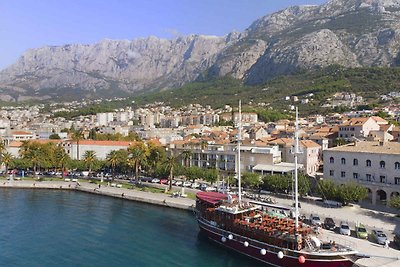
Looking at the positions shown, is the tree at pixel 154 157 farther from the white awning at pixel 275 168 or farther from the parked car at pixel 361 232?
the parked car at pixel 361 232

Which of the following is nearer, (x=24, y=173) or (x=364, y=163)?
(x=364, y=163)

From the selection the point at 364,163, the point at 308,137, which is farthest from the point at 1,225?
the point at 308,137

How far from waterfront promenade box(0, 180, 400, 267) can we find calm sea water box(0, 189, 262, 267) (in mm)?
2596

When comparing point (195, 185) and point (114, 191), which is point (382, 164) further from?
point (114, 191)

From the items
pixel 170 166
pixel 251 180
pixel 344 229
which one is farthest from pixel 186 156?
pixel 344 229

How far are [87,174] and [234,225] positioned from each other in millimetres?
58311

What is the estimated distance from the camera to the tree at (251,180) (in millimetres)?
69125

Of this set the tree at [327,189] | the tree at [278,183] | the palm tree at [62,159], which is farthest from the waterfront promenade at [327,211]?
the palm tree at [62,159]

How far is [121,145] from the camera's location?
106500 mm

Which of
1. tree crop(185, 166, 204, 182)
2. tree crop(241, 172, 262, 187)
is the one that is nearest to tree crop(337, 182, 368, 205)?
tree crop(241, 172, 262, 187)

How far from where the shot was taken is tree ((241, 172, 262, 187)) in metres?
69.1

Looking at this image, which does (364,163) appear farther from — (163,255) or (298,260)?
(163,255)

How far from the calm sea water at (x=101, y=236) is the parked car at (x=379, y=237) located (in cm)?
1242

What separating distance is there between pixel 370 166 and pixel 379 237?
20209 mm
